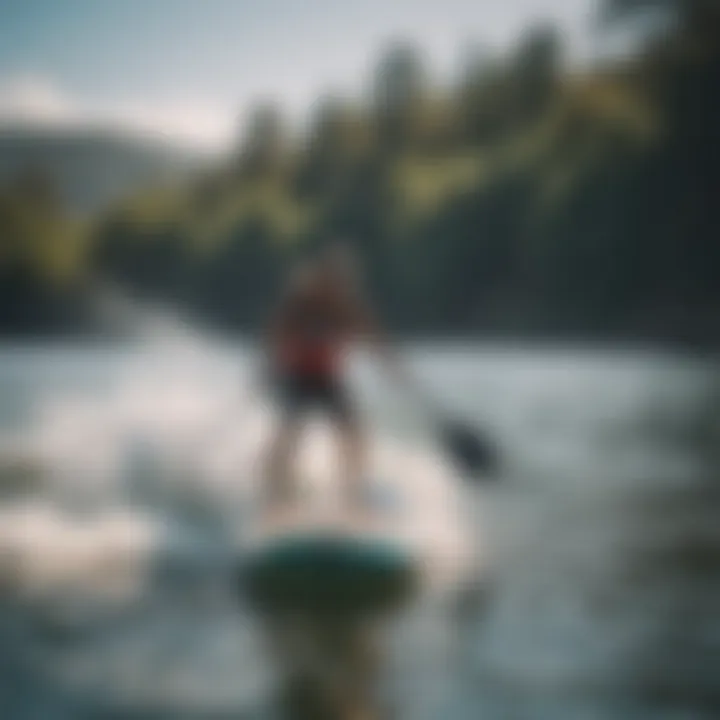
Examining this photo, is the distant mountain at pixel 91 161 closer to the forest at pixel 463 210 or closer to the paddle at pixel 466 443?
the forest at pixel 463 210

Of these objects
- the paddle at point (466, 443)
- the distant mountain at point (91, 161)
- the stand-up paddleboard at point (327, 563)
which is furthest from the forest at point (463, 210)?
the stand-up paddleboard at point (327, 563)

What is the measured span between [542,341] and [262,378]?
46 centimetres

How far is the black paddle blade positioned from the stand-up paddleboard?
0.16 metres

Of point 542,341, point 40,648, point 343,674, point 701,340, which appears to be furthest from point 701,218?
point 40,648

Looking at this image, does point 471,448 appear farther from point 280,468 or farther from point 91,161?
point 91,161

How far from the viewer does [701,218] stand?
200cm

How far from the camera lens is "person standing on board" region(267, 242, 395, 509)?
192 centimetres

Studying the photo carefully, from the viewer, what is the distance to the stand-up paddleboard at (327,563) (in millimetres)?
1902

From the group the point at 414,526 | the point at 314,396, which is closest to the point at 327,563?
the point at 414,526

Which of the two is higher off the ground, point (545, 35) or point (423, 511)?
point (545, 35)

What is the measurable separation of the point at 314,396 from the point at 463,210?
0.39 metres

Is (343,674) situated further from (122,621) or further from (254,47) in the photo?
(254,47)

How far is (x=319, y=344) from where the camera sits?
6.30 ft

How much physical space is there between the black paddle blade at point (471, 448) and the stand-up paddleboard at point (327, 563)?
6.1 inches
